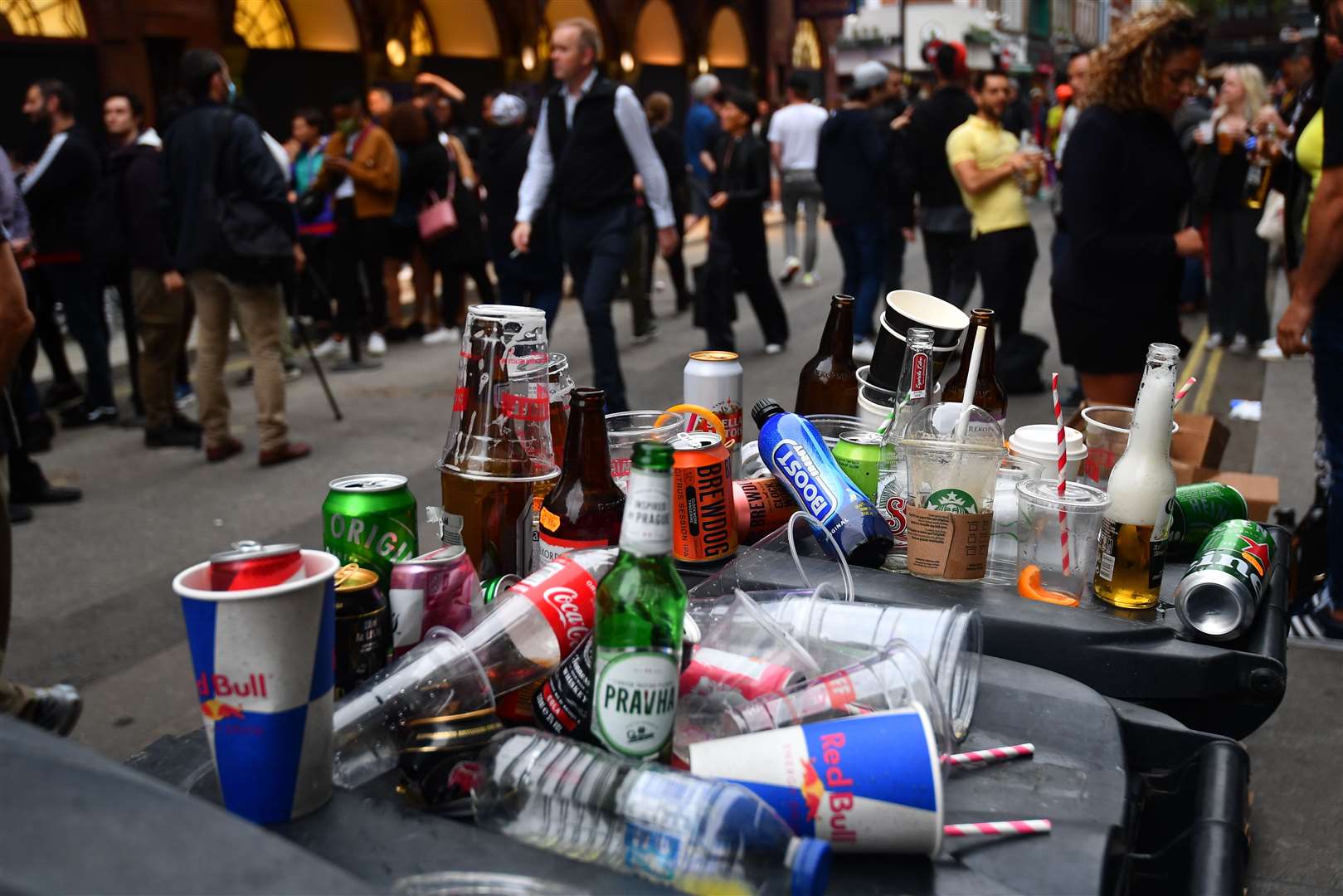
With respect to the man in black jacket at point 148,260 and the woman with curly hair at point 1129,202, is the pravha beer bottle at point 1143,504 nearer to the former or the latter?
the woman with curly hair at point 1129,202

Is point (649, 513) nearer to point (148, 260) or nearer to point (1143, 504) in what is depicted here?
point (1143, 504)

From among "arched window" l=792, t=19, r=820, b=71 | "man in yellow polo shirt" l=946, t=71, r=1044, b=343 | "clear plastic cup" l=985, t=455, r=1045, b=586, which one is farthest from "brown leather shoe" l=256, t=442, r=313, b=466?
"arched window" l=792, t=19, r=820, b=71

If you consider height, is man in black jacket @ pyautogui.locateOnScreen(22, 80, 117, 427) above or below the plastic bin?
above

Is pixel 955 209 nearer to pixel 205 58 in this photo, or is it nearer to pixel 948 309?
pixel 205 58

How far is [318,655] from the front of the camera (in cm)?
128

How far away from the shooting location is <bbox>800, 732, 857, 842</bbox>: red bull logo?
1251mm

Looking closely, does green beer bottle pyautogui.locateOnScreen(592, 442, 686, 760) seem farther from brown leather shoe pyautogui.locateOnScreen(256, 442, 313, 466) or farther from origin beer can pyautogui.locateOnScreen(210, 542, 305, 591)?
brown leather shoe pyautogui.locateOnScreen(256, 442, 313, 466)

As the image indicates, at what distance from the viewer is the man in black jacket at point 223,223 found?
5.95 metres

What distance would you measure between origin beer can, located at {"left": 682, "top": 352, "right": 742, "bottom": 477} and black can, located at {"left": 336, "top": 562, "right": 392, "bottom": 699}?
0.99 m

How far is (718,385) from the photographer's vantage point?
237 centimetres

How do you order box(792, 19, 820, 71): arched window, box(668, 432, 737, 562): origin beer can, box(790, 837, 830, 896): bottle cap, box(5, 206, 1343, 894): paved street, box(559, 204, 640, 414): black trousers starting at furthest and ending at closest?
1. box(792, 19, 820, 71): arched window
2. box(559, 204, 640, 414): black trousers
3. box(5, 206, 1343, 894): paved street
4. box(668, 432, 737, 562): origin beer can
5. box(790, 837, 830, 896): bottle cap

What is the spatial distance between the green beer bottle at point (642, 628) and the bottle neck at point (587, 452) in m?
0.49

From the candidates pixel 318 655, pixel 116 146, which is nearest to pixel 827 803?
pixel 318 655

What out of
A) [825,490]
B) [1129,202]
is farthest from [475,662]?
[1129,202]
